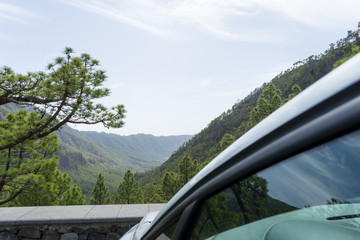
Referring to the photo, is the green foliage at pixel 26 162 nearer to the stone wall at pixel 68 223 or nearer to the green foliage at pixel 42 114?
the green foliage at pixel 42 114

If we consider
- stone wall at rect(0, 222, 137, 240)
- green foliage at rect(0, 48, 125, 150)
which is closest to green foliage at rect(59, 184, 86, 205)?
green foliage at rect(0, 48, 125, 150)

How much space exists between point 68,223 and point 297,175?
3.84 meters

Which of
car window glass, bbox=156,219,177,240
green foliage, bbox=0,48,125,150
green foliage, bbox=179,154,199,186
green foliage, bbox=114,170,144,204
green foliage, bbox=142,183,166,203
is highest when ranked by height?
green foliage, bbox=0,48,125,150

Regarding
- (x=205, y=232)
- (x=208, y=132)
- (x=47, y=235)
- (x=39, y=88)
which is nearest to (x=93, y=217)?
(x=47, y=235)

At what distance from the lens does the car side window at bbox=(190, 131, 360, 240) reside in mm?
460

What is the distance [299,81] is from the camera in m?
64.2

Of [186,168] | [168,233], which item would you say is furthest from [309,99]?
[186,168]

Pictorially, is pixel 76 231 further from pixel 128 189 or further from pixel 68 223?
pixel 128 189

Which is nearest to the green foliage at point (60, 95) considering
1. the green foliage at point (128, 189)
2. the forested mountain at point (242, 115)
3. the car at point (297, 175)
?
the green foliage at point (128, 189)

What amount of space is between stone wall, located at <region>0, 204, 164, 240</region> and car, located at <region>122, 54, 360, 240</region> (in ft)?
10.7

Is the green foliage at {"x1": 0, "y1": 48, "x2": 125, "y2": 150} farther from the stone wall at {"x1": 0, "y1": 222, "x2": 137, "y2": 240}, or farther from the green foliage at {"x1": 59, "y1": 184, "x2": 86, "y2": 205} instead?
the stone wall at {"x1": 0, "y1": 222, "x2": 137, "y2": 240}

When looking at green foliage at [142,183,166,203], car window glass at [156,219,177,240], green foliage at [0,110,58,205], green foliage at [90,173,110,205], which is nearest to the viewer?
car window glass at [156,219,177,240]

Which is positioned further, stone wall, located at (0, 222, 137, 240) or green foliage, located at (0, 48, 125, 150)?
green foliage, located at (0, 48, 125, 150)

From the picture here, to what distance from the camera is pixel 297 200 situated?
20.9 inches
